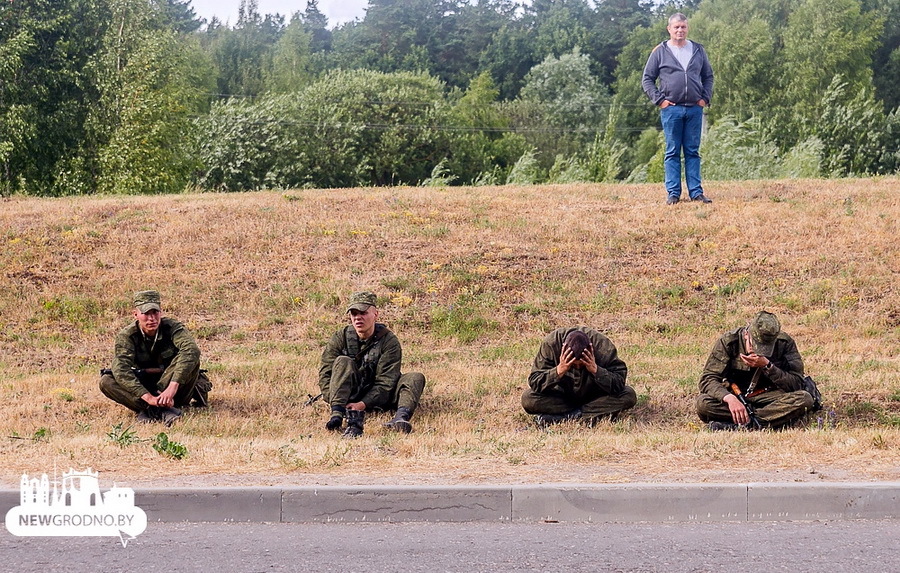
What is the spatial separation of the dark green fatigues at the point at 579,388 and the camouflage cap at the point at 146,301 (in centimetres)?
353

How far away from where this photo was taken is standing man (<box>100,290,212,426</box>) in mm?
10109

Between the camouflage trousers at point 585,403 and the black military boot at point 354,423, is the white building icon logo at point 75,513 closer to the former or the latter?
the black military boot at point 354,423

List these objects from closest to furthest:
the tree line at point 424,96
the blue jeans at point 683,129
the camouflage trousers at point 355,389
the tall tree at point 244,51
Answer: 1. the camouflage trousers at point 355,389
2. the blue jeans at point 683,129
3. the tree line at point 424,96
4. the tall tree at point 244,51

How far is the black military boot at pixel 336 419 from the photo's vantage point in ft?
31.9

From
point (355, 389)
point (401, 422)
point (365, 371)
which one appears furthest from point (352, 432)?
point (365, 371)

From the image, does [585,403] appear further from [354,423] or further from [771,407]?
[354,423]

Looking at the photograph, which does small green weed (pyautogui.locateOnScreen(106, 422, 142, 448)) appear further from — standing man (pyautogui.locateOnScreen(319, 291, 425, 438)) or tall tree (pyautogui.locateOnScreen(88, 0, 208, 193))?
tall tree (pyautogui.locateOnScreen(88, 0, 208, 193))

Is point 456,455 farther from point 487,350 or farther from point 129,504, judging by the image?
point 487,350

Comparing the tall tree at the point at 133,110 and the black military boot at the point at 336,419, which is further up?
the tall tree at the point at 133,110

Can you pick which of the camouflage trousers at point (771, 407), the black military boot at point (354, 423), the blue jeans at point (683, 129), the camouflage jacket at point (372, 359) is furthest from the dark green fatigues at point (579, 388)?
the blue jeans at point (683, 129)

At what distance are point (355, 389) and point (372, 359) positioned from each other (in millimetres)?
331

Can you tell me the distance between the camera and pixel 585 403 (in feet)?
33.1

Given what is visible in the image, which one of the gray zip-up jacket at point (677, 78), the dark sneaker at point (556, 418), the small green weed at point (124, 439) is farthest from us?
the gray zip-up jacket at point (677, 78)

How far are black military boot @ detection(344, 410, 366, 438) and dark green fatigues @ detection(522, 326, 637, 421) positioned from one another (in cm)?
155
